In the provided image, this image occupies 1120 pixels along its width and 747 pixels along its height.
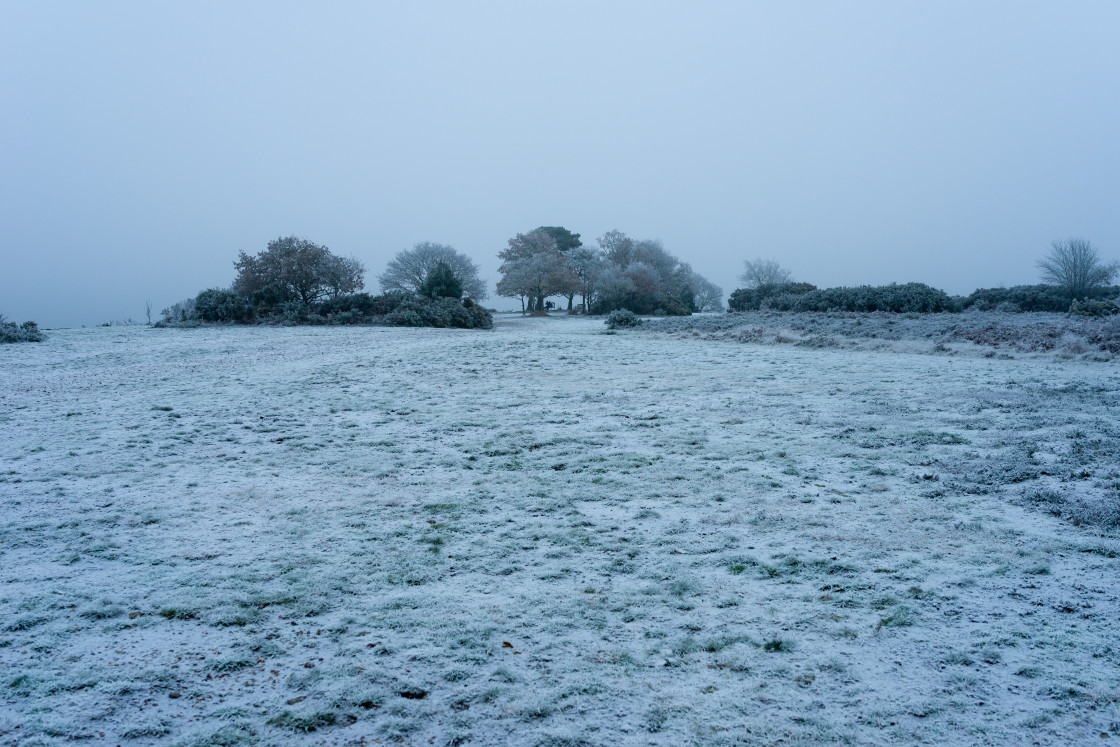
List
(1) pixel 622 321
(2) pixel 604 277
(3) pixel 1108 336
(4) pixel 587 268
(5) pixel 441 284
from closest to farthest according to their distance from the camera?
(3) pixel 1108 336 < (1) pixel 622 321 < (5) pixel 441 284 < (2) pixel 604 277 < (4) pixel 587 268

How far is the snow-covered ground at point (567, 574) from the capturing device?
84.1 inches

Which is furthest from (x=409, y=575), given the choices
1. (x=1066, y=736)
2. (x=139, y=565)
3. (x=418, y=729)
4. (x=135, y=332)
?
(x=135, y=332)

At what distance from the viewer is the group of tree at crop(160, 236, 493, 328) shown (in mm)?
22000

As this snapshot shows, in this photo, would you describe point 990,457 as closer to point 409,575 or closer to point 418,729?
point 409,575

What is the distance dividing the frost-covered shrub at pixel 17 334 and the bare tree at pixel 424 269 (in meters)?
15.2

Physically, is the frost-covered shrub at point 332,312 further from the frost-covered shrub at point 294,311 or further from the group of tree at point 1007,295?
the group of tree at point 1007,295

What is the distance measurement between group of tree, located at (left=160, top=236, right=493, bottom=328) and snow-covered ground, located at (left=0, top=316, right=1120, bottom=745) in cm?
1541

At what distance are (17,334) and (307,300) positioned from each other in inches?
389

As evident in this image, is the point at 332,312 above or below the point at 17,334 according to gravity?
above

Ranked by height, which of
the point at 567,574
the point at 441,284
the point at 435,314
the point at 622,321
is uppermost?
the point at 441,284

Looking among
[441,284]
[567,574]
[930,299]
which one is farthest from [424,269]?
[567,574]

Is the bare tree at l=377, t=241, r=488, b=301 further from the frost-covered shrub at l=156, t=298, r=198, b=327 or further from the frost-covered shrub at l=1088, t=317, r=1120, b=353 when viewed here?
the frost-covered shrub at l=1088, t=317, r=1120, b=353

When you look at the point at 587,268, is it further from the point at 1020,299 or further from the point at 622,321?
the point at 1020,299

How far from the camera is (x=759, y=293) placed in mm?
27328
